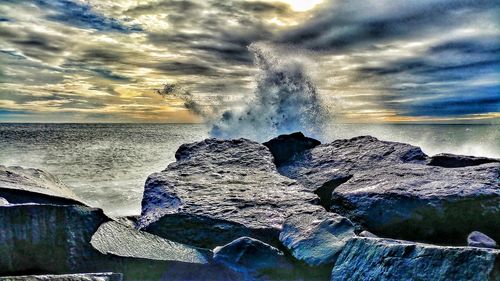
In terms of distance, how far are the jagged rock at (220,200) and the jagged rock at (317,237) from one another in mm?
255

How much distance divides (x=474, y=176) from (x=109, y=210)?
6.71 meters

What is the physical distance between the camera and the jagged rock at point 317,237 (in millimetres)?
3447

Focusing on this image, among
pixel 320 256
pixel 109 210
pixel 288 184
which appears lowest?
pixel 109 210

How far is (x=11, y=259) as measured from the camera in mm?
3223

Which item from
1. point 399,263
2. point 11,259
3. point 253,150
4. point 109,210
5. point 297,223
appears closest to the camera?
point 399,263

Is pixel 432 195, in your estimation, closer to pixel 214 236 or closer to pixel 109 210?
pixel 214 236

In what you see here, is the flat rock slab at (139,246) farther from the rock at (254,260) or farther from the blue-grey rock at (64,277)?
the blue-grey rock at (64,277)

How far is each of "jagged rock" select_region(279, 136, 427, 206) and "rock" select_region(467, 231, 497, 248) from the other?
6.02 feet

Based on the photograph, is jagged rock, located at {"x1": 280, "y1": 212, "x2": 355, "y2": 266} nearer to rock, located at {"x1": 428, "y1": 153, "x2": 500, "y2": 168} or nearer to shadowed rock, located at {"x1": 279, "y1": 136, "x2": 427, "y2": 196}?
shadowed rock, located at {"x1": 279, "y1": 136, "x2": 427, "y2": 196}

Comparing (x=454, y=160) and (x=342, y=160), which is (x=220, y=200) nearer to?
(x=342, y=160)

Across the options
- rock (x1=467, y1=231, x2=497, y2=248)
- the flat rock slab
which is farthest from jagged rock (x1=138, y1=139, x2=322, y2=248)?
rock (x1=467, y1=231, x2=497, y2=248)

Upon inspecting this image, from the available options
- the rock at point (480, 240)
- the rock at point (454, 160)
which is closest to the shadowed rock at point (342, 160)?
the rock at point (454, 160)

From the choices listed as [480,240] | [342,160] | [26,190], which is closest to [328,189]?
[342,160]

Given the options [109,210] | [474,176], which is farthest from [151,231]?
[109,210]
